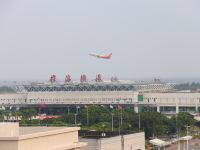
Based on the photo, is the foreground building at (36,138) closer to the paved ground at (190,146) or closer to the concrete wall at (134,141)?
the concrete wall at (134,141)

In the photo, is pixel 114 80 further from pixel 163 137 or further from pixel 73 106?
pixel 163 137

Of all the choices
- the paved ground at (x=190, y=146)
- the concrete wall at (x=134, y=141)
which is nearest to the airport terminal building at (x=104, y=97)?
the paved ground at (x=190, y=146)

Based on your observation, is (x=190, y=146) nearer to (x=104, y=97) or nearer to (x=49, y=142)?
(x=49, y=142)

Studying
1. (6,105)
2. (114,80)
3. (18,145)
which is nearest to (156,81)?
(114,80)

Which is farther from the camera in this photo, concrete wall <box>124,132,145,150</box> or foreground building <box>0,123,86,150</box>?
concrete wall <box>124,132,145,150</box>

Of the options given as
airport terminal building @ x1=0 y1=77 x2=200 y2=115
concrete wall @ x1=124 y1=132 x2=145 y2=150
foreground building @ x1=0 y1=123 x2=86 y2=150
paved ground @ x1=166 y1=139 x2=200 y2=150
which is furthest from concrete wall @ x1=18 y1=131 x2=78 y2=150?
airport terminal building @ x1=0 y1=77 x2=200 y2=115

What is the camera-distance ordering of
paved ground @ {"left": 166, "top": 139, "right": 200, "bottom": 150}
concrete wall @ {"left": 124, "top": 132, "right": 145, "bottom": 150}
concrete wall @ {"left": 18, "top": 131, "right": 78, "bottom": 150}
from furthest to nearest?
1. paved ground @ {"left": 166, "top": 139, "right": 200, "bottom": 150}
2. concrete wall @ {"left": 124, "top": 132, "right": 145, "bottom": 150}
3. concrete wall @ {"left": 18, "top": 131, "right": 78, "bottom": 150}

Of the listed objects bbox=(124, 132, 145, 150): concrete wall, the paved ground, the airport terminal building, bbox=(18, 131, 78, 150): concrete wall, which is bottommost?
the paved ground

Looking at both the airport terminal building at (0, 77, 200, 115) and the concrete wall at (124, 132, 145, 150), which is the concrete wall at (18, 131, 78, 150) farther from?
the airport terminal building at (0, 77, 200, 115)
